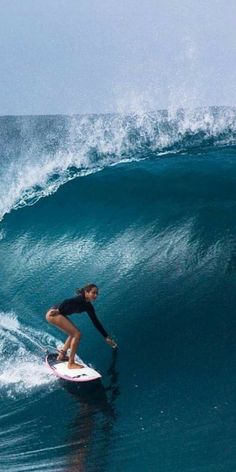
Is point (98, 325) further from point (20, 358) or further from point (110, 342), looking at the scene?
point (20, 358)

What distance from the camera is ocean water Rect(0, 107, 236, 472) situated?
6.62m

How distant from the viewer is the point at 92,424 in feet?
23.2

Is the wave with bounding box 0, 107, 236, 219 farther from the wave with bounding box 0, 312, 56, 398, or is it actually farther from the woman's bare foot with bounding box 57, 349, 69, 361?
the woman's bare foot with bounding box 57, 349, 69, 361

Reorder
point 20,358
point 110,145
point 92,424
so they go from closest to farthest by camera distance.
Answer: point 92,424, point 20,358, point 110,145

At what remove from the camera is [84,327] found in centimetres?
962

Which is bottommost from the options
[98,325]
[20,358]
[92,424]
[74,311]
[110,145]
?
[92,424]

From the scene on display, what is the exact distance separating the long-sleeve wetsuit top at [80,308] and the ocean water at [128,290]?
0.66 m

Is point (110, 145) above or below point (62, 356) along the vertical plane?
above

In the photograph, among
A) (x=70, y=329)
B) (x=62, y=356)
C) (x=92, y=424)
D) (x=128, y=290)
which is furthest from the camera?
(x=128, y=290)

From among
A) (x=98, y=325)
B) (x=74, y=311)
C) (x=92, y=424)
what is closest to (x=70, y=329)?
(x=74, y=311)

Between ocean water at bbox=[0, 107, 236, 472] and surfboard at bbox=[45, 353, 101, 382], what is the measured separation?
15 cm

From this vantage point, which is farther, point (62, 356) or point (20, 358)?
point (20, 358)

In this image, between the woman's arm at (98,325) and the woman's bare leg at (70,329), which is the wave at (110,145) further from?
the woman's arm at (98,325)

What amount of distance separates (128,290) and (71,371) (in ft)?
7.79
